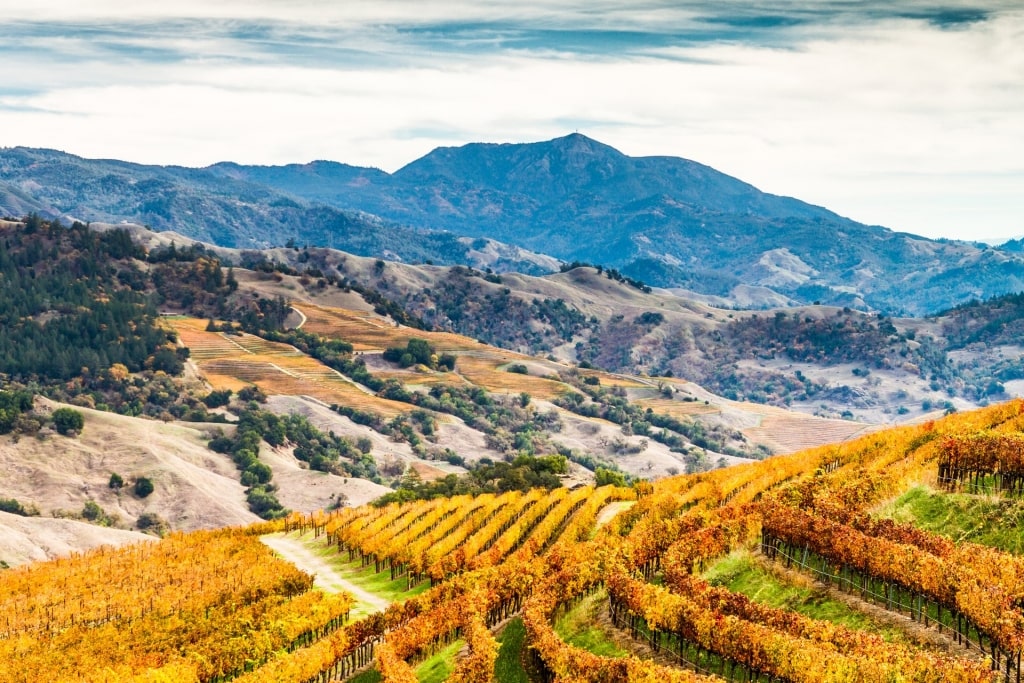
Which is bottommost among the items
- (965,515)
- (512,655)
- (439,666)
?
(439,666)

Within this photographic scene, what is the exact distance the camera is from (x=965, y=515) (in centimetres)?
3891

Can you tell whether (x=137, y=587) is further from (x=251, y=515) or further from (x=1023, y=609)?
(x=251, y=515)

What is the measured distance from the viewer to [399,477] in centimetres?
19350

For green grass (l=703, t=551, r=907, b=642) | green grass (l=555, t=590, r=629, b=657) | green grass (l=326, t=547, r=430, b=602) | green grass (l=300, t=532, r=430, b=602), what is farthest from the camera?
green grass (l=300, t=532, r=430, b=602)

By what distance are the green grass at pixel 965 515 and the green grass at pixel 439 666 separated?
73.9 feet

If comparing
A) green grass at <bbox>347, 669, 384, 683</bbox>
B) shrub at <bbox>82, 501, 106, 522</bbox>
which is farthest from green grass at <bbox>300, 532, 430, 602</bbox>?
shrub at <bbox>82, 501, 106, 522</bbox>

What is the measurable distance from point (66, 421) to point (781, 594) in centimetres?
14793

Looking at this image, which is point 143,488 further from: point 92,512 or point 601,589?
point 601,589

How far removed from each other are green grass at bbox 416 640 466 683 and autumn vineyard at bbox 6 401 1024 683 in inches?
23.1

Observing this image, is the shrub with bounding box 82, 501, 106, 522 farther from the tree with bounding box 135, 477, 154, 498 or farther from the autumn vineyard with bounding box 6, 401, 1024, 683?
the autumn vineyard with bounding box 6, 401, 1024, 683

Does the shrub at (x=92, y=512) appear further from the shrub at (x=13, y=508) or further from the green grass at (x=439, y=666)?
the green grass at (x=439, y=666)

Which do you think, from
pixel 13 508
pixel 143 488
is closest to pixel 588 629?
pixel 13 508

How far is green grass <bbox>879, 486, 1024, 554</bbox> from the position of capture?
119 ft

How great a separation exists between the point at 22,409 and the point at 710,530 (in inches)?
5754
